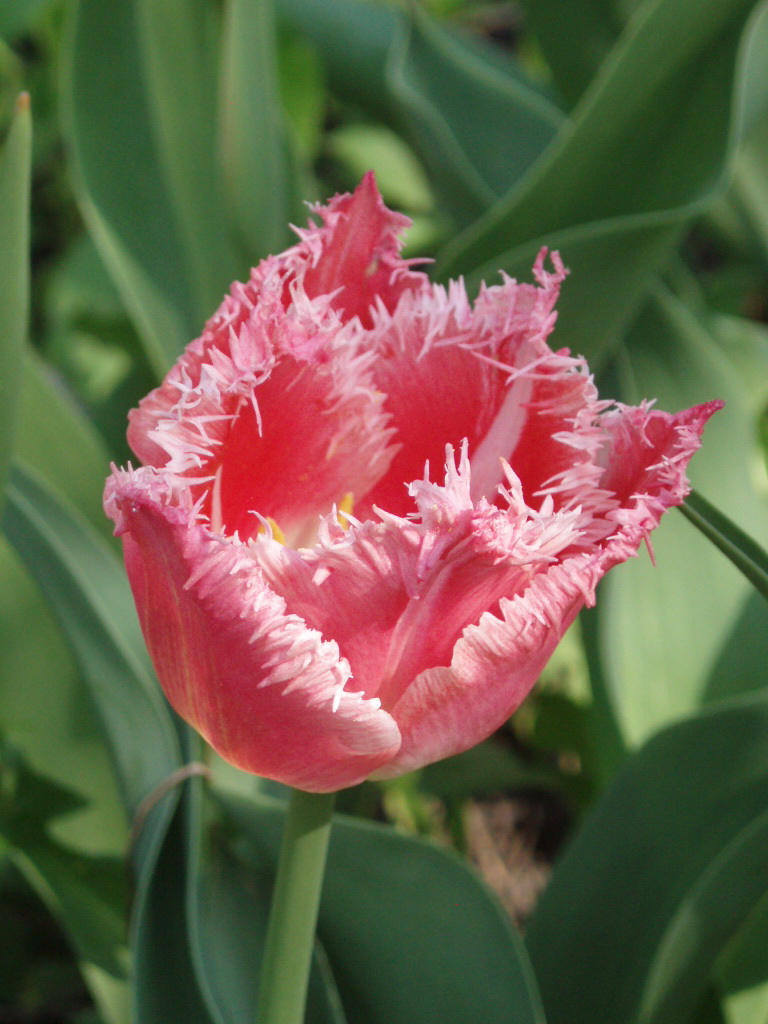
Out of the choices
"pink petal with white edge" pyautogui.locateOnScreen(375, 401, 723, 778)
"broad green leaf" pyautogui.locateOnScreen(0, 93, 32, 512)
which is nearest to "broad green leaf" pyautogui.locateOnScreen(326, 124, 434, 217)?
"broad green leaf" pyautogui.locateOnScreen(0, 93, 32, 512)

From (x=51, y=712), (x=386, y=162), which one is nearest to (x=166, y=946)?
(x=51, y=712)

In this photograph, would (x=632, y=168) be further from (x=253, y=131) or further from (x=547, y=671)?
(x=547, y=671)

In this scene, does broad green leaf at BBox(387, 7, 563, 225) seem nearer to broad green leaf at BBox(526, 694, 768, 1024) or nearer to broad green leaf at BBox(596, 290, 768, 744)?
broad green leaf at BBox(596, 290, 768, 744)

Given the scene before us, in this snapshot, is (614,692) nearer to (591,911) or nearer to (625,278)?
(591,911)

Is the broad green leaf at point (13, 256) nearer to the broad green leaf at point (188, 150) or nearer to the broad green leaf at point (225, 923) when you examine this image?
the broad green leaf at point (225, 923)

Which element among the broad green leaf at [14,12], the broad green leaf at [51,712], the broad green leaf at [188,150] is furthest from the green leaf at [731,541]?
the broad green leaf at [14,12]

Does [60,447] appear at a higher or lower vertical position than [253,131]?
lower
